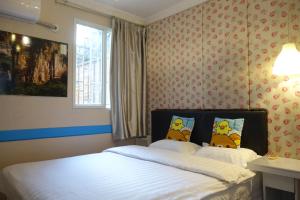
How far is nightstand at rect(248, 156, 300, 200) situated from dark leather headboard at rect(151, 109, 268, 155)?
1.21ft

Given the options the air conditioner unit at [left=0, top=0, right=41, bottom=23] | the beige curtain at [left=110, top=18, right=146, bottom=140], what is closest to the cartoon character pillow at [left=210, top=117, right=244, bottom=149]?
the beige curtain at [left=110, top=18, right=146, bottom=140]

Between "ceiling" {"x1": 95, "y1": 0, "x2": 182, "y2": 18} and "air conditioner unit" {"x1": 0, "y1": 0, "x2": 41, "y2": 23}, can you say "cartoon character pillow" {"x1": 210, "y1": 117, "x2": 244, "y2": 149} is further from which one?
"air conditioner unit" {"x1": 0, "y1": 0, "x2": 41, "y2": 23}

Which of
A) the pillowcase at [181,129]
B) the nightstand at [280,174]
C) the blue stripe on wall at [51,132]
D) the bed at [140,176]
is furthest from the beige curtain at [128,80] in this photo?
the nightstand at [280,174]

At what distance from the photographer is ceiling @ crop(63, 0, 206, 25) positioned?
3.27 metres

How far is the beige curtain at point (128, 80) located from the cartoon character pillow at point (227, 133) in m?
1.40

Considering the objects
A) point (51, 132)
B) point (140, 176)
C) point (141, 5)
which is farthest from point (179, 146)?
point (141, 5)

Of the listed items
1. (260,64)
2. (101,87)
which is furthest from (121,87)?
(260,64)

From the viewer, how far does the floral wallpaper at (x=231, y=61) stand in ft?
7.73

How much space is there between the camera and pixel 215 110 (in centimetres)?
291

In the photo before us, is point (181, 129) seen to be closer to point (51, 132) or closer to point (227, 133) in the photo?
point (227, 133)

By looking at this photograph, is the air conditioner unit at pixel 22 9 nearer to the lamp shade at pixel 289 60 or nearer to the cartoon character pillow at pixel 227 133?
the cartoon character pillow at pixel 227 133

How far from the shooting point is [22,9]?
254 cm

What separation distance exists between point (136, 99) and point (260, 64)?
1.91 m

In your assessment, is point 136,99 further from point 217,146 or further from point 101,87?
point 217,146
